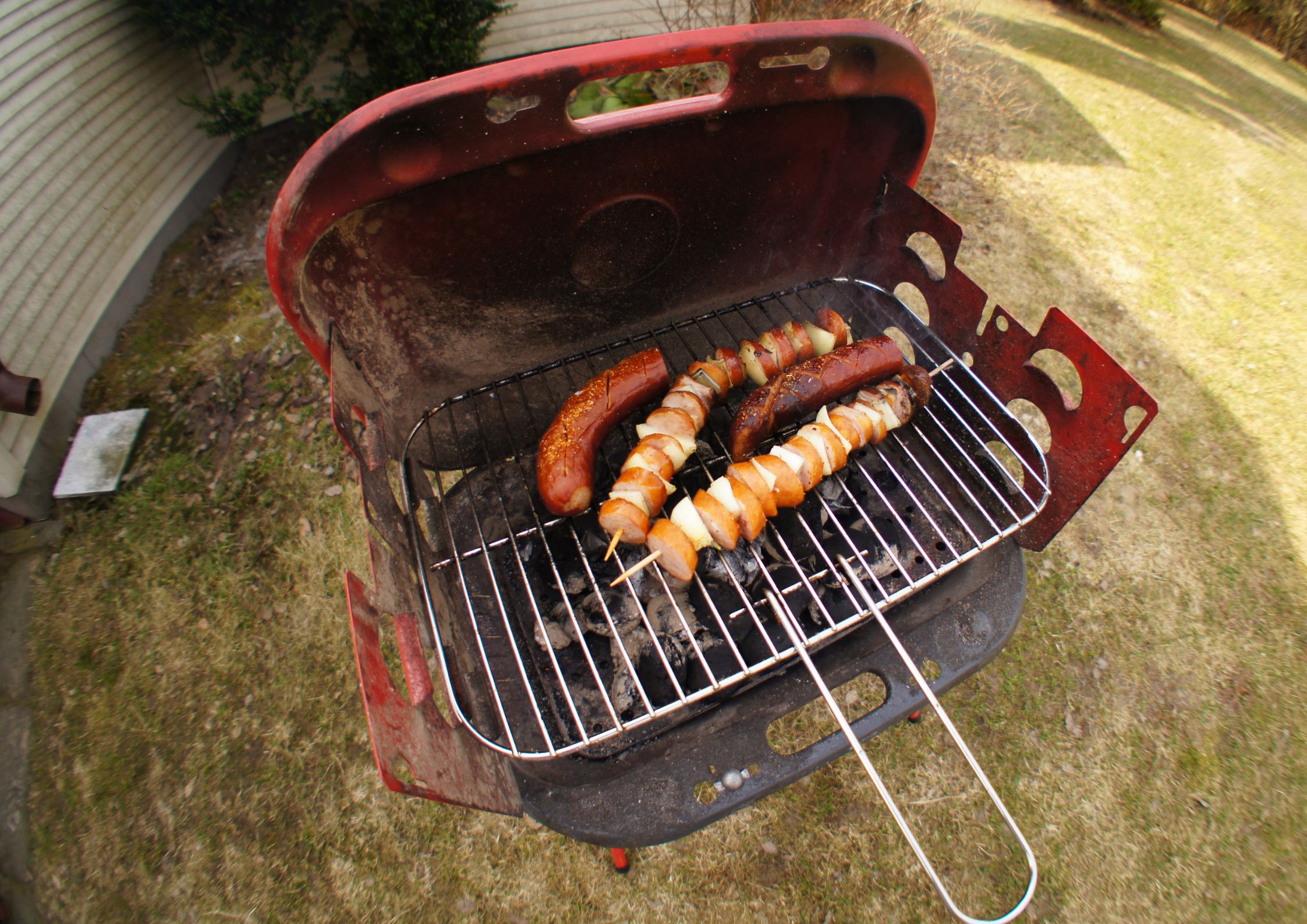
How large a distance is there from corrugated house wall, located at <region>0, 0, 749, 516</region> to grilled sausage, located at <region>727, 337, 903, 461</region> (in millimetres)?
4526

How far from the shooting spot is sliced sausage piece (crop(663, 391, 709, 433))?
2441mm

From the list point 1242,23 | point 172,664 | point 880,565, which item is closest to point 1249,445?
point 880,565

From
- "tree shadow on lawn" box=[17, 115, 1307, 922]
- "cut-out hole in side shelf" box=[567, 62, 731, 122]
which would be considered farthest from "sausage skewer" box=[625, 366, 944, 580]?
"cut-out hole in side shelf" box=[567, 62, 731, 122]

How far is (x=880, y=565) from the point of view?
2.38 m

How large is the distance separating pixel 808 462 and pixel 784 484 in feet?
0.51

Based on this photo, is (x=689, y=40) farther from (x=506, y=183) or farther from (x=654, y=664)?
(x=654, y=664)

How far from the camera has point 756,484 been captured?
7.11ft

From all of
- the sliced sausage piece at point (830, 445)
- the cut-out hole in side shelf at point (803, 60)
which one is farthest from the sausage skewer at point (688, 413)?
the cut-out hole in side shelf at point (803, 60)

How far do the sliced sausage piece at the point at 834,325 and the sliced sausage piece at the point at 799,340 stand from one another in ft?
0.29

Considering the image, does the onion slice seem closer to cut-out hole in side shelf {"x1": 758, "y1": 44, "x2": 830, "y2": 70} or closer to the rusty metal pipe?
cut-out hole in side shelf {"x1": 758, "y1": 44, "x2": 830, "y2": 70}

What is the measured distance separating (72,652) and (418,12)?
5.51m

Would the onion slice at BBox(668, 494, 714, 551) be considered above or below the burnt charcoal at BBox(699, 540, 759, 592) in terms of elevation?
above

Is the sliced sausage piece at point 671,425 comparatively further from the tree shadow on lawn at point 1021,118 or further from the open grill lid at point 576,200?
the tree shadow on lawn at point 1021,118

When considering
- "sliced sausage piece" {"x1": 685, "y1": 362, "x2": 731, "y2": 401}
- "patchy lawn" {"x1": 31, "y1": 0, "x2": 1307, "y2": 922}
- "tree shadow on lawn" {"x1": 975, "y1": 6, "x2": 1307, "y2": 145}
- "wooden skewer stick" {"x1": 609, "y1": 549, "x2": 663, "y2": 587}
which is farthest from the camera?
"tree shadow on lawn" {"x1": 975, "y1": 6, "x2": 1307, "y2": 145}
